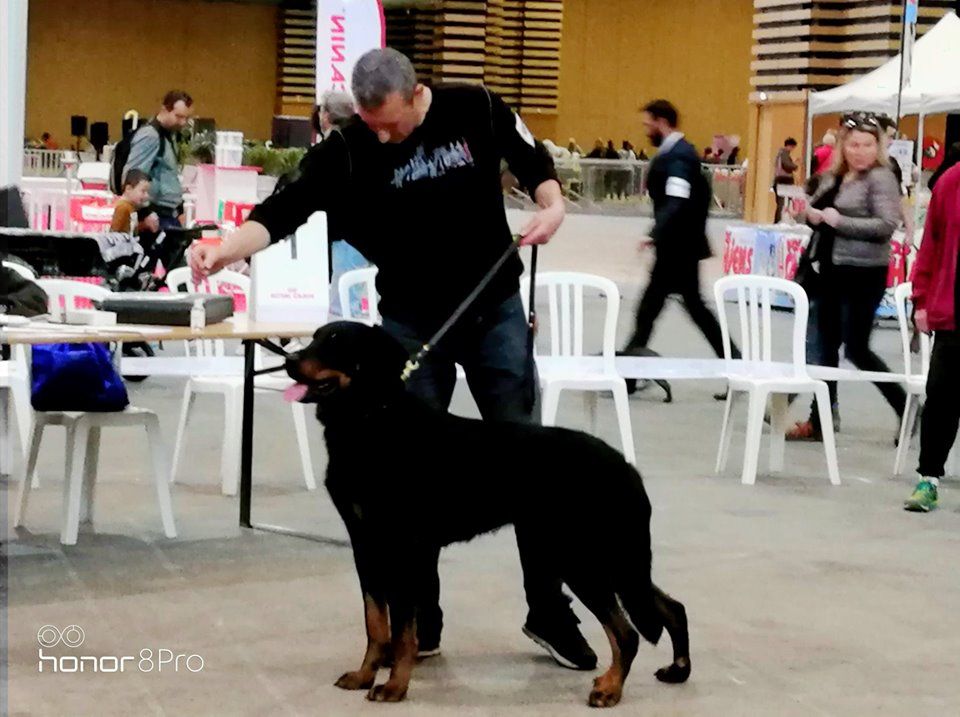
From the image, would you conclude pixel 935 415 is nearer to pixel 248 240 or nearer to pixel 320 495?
pixel 320 495

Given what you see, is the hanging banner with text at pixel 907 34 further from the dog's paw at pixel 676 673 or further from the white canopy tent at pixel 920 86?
the dog's paw at pixel 676 673

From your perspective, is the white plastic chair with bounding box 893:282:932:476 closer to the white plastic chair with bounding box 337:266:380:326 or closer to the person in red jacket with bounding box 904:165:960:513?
the person in red jacket with bounding box 904:165:960:513

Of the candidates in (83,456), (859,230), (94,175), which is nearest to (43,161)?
(94,175)

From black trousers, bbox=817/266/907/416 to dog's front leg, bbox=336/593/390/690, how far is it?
4.37 metres

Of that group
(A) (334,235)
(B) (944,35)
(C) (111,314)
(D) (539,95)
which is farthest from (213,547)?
(D) (539,95)

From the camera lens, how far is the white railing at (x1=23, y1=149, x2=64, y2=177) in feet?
84.7

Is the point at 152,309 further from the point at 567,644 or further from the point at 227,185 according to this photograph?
the point at 227,185

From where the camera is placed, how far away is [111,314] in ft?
16.1

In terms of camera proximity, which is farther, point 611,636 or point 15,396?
point 15,396

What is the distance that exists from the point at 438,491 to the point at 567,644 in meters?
0.65

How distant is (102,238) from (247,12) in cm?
2943

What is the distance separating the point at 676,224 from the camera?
889 centimetres

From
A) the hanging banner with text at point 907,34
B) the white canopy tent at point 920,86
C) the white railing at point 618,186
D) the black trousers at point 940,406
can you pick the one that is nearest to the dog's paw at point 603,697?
the black trousers at point 940,406

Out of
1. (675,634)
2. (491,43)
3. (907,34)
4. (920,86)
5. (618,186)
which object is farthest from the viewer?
(491,43)
